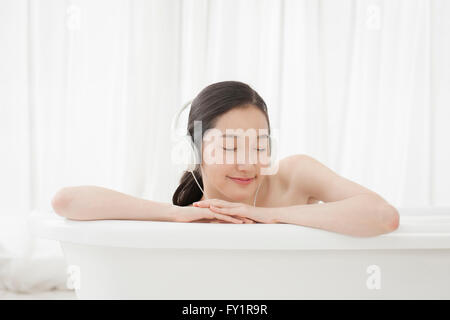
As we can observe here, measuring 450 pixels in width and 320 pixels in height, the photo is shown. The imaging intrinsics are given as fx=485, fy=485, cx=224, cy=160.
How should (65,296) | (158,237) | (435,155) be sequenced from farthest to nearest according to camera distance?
(435,155) < (65,296) < (158,237)

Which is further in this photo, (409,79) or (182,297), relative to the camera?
(409,79)

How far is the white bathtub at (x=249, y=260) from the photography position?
0.92m

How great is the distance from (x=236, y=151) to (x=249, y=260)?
0.25m

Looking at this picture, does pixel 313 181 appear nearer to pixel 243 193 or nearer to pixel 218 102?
pixel 243 193

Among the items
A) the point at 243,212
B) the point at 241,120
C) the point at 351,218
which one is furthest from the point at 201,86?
the point at 351,218

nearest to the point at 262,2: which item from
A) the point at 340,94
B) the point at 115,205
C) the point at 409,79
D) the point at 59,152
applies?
the point at 340,94

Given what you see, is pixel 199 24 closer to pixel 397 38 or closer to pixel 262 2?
pixel 262 2

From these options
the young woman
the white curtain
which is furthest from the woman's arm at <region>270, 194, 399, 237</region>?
the white curtain

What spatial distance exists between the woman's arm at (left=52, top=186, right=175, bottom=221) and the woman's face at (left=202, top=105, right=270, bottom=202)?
188 mm

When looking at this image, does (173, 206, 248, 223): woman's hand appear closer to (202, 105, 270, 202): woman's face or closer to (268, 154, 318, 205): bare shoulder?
(202, 105, 270, 202): woman's face

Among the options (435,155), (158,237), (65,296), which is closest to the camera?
(158,237)

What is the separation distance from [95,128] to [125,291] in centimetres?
122

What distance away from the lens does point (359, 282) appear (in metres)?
0.99

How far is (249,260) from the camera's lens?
37.8 inches
